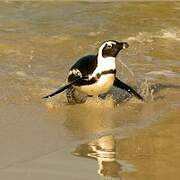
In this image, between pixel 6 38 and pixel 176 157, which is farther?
pixel 6 38

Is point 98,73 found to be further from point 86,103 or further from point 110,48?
point 86,103

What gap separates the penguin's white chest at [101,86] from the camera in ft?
24.0

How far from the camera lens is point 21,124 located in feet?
21.4

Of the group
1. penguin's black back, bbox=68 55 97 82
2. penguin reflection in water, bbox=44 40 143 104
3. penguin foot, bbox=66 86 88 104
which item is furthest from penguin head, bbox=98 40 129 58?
penguin foot, bbox=66 86 88 104

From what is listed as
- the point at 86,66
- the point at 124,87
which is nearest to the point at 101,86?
the point at 86,66

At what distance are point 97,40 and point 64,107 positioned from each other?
407 cm

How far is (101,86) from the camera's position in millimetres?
7316

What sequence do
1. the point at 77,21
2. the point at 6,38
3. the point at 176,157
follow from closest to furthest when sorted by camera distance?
the point at 176,157 < the point at 6,38 < the point at 77,21

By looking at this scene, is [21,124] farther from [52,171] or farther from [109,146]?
[52,171]

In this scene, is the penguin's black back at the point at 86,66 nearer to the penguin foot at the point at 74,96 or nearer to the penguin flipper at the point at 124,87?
the penguin foot at the point at 74,96

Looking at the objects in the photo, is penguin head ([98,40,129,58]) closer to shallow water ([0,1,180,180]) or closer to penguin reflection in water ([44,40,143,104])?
penguin reflection in water ([44,40,143,104])

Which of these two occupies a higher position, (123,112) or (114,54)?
(114,54)

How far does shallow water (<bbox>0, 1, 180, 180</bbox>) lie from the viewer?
5422 millimetres

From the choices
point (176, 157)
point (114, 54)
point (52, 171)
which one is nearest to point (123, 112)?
point (114, 54)
